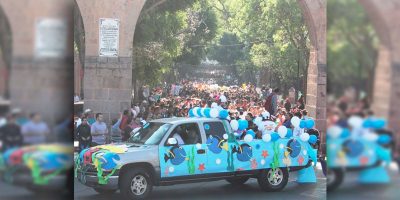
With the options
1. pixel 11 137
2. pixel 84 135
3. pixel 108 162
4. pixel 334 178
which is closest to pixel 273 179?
pixel 108 162

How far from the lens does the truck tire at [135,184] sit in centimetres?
683

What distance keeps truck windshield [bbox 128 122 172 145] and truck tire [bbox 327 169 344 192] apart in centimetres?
571

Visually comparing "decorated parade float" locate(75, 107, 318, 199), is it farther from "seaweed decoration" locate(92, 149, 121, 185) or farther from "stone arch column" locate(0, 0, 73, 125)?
"stone arch column" locate(0, 0, 73, 125)

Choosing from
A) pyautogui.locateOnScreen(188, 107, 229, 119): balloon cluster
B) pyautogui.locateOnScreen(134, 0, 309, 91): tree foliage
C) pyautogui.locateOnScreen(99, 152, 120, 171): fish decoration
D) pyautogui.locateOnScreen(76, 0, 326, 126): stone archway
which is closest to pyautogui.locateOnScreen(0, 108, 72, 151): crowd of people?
pyautogui.locateOnScreen(99, 152, 120, 171): fish decoration

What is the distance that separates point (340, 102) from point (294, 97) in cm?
1259

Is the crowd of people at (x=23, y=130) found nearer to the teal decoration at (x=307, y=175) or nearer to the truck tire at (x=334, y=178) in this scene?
the truck tire at (x=334, y=178)

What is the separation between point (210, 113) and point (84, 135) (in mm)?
2179

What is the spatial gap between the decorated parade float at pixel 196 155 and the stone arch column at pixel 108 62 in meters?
2.21

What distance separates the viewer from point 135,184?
6.89m

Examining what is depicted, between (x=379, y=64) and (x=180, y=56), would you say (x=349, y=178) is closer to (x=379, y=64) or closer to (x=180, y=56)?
(x=379, y=64)

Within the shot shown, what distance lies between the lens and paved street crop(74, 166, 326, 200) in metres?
7.42

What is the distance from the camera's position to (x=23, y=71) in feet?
5.03

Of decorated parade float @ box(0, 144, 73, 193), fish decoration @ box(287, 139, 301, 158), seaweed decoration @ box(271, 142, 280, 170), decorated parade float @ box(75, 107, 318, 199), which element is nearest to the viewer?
decorated parade float @ box(0, 144, 73, 193)

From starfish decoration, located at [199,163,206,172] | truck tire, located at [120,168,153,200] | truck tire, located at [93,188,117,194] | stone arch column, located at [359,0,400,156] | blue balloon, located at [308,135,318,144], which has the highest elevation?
stone arch column, located at [359,0,400,156]
